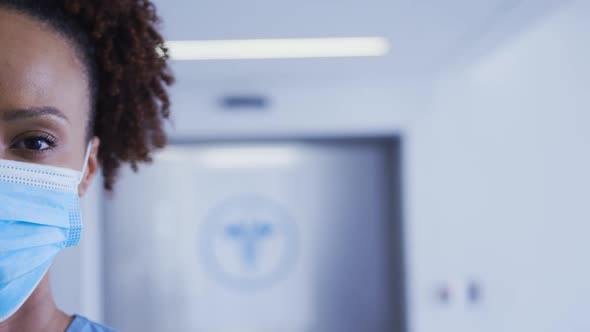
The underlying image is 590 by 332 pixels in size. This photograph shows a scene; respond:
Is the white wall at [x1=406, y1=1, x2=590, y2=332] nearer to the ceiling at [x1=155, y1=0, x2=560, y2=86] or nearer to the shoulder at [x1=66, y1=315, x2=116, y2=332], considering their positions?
the ceiling at [x1=155, y1=0, x2=560, y2=86]

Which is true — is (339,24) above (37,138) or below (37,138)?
above

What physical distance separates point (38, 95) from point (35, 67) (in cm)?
5

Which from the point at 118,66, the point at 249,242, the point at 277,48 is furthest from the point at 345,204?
the point at 118,66

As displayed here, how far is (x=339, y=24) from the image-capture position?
1.60 metres

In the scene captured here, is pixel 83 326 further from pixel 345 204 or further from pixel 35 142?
pixel 345 204

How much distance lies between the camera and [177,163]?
237 cm

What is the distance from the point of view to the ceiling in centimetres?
146

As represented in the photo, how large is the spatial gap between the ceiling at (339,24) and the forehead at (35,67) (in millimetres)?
645

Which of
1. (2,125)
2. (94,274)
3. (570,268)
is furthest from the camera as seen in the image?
(94,274)

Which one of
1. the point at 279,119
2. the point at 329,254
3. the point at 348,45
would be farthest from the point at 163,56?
the point at 329,254

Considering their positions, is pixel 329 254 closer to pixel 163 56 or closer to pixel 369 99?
pixel 369 99

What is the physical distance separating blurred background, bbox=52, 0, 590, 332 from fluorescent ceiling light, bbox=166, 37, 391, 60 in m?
0.16

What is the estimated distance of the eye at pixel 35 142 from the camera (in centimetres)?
75

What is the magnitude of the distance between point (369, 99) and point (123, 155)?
144 cm
